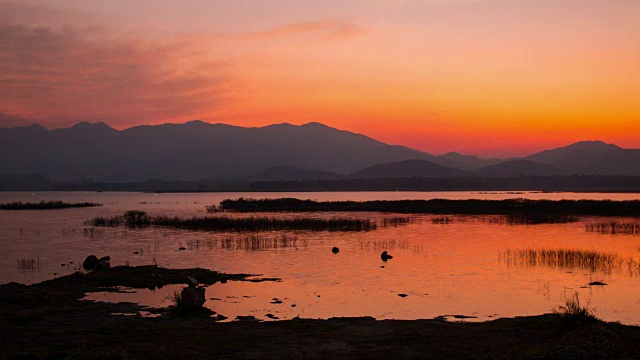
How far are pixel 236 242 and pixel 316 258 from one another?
1307cm

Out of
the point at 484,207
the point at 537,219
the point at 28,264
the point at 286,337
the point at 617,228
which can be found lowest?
the point at 28,264

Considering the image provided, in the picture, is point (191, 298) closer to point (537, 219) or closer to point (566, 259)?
point (566, 259)

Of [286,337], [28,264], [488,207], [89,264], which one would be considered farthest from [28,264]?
[488,207]

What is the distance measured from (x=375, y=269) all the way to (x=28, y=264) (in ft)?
79.3

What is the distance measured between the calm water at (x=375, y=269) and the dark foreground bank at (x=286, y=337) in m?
2.84

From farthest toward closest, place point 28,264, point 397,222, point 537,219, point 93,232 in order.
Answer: point 537,219
point 397,222
point 93,232
point 28,264

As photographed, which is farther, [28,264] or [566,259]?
[28,264]

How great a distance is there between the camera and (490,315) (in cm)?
2306

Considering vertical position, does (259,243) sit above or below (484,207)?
below

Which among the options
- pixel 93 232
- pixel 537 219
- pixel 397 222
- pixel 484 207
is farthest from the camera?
pixel 484 207

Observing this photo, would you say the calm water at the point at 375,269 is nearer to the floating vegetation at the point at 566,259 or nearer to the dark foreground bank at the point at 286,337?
the floating vegetation at the point at 566,259

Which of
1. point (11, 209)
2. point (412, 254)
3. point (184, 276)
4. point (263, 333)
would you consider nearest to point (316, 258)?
point (412, 254)

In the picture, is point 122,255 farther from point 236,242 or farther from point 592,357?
point 592,357

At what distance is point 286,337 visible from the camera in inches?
738
